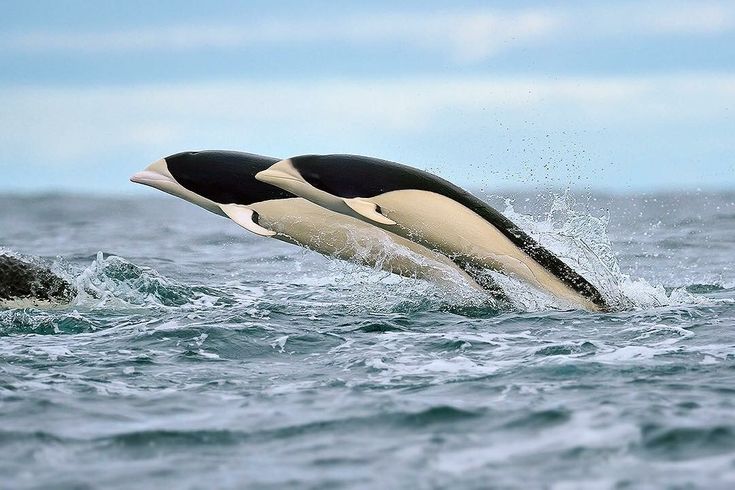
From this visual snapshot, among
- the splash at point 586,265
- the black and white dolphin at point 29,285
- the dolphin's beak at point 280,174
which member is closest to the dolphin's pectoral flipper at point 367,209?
the dolphin's beak at point 280,174

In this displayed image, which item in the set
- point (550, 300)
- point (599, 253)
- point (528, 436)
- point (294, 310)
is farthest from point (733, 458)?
point (599, 253)

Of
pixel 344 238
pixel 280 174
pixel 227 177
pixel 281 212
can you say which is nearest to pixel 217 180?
pixel 227 177

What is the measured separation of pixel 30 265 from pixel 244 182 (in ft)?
11.0

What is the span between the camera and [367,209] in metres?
14.7

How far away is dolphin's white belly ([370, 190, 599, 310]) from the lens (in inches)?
592

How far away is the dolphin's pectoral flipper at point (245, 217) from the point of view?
1548cm

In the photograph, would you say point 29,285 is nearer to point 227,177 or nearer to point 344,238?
point 227,177

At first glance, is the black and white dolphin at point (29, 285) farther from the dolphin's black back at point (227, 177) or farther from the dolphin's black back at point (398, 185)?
the dolphin's black back at point (398, 185)

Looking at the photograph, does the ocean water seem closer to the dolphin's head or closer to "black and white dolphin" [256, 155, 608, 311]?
"black and white dolphin" [256, 155, 608, 311]

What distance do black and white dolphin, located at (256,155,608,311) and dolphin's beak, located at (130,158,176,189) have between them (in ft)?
6.42

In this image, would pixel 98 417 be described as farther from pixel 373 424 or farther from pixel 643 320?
pixel 643 320

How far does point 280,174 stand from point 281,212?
1.11m

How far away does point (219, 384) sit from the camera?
10430 millimetres

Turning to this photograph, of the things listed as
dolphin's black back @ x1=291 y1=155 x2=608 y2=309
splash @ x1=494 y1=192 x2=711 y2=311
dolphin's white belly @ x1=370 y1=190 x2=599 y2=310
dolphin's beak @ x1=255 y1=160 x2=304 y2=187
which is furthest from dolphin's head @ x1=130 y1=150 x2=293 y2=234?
splash @ x1=494 y1=192 x2=711 y2=311
